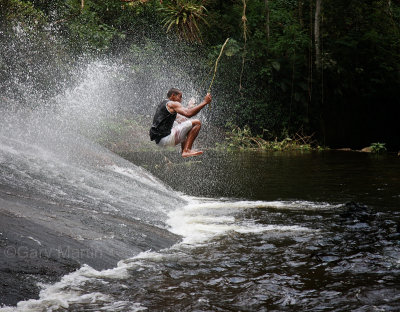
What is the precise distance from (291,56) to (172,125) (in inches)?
702

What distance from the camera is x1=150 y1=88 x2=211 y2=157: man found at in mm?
9398

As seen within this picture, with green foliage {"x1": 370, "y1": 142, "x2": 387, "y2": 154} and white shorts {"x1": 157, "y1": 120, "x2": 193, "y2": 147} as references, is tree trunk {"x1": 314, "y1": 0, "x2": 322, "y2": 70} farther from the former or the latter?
white shorts {"x1": 157, "y1": 120, "x2": 193, "y2": 147}

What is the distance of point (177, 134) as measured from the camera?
9664mm

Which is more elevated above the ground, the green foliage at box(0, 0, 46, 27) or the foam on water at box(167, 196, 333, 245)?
the green foliage at box(0, 0, 46, 27)

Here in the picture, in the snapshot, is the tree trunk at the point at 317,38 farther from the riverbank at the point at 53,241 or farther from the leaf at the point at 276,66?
the riverbank at the point at 53,241

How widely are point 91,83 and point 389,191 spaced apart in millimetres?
18502

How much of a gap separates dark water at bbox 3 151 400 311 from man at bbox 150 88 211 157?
1321 millimetres

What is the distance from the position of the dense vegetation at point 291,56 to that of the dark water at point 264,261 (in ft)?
47.1

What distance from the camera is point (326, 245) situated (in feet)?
22.6

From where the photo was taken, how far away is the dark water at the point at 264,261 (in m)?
4.91

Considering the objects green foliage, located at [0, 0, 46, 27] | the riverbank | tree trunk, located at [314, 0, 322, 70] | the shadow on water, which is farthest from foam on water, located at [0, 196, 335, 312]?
tree trunk, located at [314, 0, 322, 70]

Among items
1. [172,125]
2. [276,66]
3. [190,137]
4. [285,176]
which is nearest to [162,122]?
[172,125]

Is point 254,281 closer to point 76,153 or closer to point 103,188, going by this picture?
point 103,188

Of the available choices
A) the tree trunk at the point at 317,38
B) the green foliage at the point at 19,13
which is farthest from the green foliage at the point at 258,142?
the green foliage at the point at 19,13
